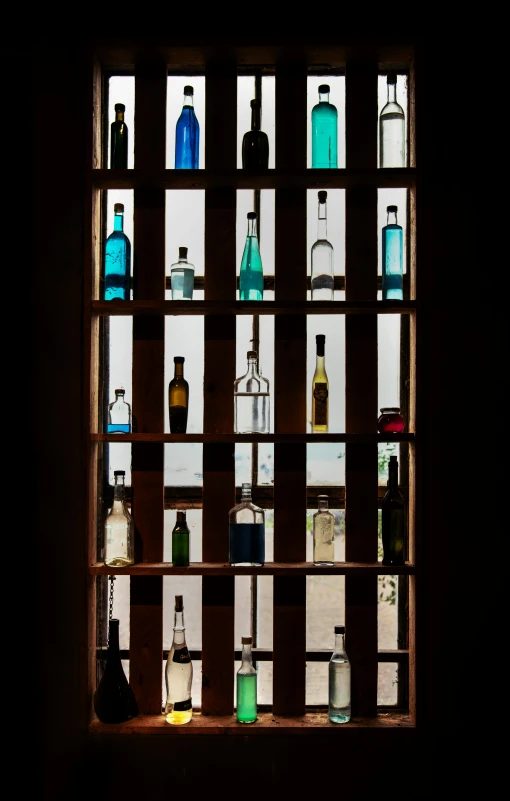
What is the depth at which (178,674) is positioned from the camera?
173cm

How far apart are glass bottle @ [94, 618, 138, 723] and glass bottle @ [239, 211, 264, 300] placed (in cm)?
99

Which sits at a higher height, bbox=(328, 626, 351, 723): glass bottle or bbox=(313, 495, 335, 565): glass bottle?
bbox=(313, 495, 335, 565): glass bottle

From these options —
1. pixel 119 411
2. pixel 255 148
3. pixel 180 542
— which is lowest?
pixel 180 542

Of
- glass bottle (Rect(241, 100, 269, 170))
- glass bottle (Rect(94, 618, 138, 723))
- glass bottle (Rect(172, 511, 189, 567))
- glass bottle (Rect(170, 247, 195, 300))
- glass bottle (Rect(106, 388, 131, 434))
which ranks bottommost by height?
glass bottle (Rect(94, 618, 138, 723))

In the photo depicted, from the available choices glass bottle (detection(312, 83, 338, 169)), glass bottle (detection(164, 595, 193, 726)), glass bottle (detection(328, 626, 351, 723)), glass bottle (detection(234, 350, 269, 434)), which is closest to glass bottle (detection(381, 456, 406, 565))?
glass bottle (detection(328, 626, 351, 723))

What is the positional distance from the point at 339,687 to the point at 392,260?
3.91 ft

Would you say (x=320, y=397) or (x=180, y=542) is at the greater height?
(x=320, y=397)

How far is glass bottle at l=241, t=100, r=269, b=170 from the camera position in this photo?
→ 181 centimetres

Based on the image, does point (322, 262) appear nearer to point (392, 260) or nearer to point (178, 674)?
point (392, 260)

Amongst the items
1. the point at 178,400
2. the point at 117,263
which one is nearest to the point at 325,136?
the point at 117,263

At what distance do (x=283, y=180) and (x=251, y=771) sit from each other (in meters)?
1.60

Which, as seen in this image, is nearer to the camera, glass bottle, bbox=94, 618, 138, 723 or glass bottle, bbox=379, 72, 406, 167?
glass bottle, bbox=94, 618, 138, 723

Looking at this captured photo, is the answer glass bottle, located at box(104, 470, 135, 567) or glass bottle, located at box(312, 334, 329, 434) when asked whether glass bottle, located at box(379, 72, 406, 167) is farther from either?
glass bottle, located at box(104, 470, 135, 567)
